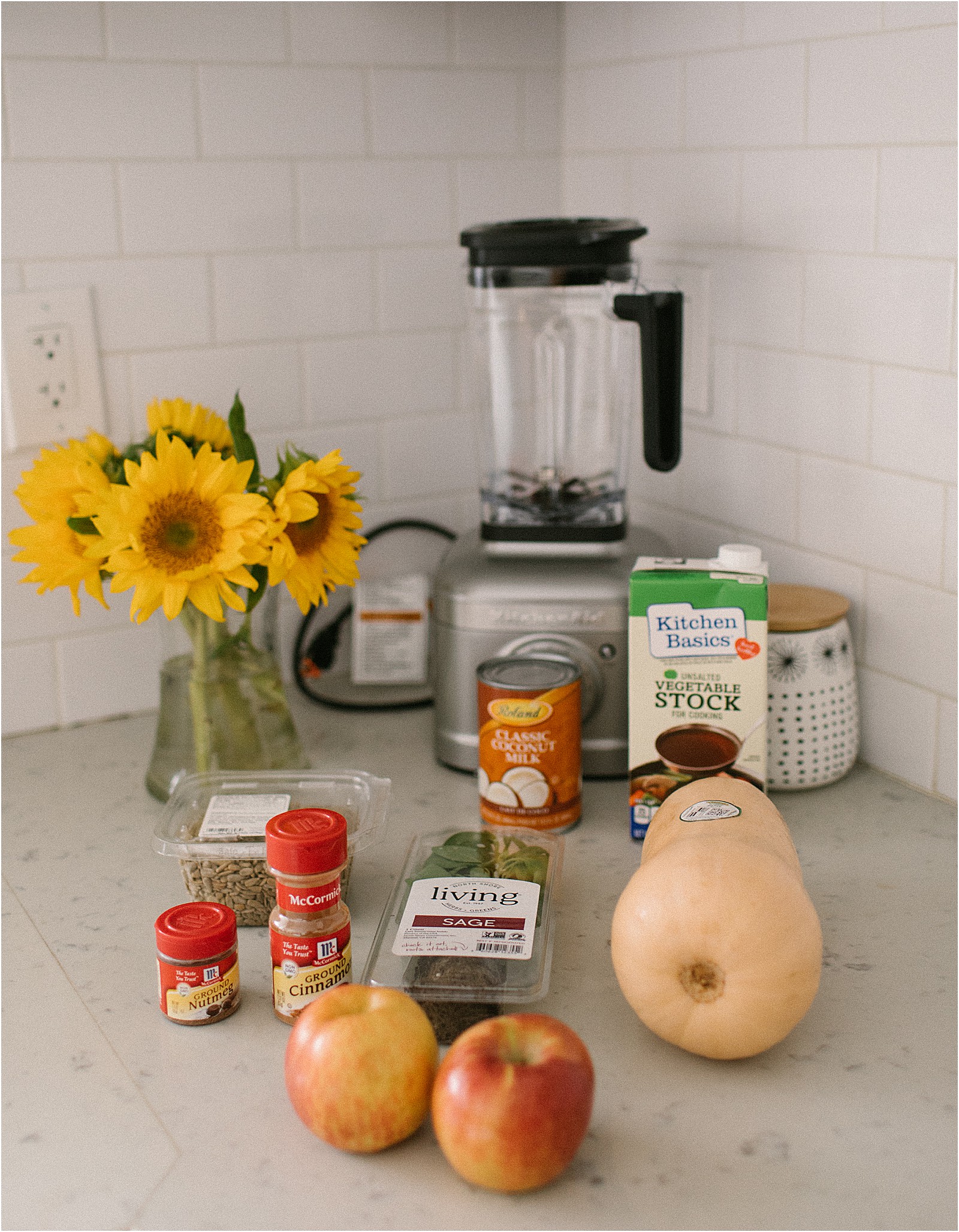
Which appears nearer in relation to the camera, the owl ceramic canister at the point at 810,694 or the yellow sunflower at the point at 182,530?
the yellow sunflower at the point at 182,530

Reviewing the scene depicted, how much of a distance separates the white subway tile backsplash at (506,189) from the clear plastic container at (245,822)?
28.4 inches

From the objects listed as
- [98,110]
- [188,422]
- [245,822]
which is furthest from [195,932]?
[98,110]

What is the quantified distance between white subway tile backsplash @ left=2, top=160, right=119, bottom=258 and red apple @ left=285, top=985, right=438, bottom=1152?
83 cm

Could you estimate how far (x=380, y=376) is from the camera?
4.68 ft

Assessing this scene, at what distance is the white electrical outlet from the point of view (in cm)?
120

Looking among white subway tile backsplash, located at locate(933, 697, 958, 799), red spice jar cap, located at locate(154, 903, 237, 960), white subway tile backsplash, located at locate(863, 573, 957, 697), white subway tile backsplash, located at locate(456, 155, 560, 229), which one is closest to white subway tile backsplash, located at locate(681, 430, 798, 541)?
white subway tile backsplash, located at locate(863, 573, 957, 697)

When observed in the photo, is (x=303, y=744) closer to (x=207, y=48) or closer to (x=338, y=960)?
(x=338, y=960)

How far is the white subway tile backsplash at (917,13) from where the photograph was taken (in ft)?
3.23

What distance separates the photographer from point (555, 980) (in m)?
0.87

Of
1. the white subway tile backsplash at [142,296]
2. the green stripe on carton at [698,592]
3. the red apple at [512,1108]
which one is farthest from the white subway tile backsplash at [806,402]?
the red apple at [512,1108]

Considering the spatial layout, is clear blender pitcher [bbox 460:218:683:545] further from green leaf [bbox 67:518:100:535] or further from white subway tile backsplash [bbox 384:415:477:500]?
green leaf [bbox 67:518:100:535]

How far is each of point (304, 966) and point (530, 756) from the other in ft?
0.99

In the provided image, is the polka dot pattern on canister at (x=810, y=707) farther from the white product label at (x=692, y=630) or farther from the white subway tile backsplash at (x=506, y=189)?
the white subway tile backsplash at (x=506, y=189)

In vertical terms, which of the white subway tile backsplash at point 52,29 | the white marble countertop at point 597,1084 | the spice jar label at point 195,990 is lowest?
the white marble countertop at point 597,1084
